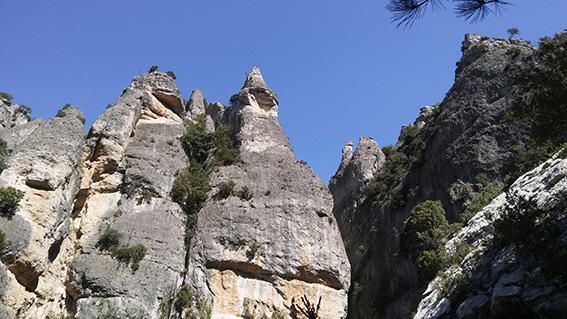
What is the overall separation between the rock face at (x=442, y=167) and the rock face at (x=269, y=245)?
204 inches

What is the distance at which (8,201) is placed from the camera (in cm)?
2020

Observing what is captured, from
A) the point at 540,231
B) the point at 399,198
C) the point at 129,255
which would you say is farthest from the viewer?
the point at 399,198

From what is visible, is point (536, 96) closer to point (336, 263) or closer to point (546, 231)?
point (546, 231)

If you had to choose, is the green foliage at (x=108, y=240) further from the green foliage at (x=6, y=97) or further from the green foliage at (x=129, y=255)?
the green foliage at (x=6, y=97)

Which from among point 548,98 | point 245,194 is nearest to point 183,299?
point 245,194

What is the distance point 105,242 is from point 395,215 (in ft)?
58.3

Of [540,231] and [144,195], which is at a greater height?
[144,195]

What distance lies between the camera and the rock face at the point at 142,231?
20.7 meters

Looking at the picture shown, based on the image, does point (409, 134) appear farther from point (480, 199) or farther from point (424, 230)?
point (480, 199)

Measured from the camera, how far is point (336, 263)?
83.1 feet

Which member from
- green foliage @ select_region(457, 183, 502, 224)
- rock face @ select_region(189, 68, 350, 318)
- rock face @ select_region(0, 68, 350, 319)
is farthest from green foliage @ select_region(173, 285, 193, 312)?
green foliage @ select_region(457, 183, 502, 224)

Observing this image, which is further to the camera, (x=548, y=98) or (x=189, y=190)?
(x=189, y=190)

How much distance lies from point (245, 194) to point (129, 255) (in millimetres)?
6906

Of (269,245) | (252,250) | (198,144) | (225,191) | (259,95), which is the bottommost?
(252,250)
